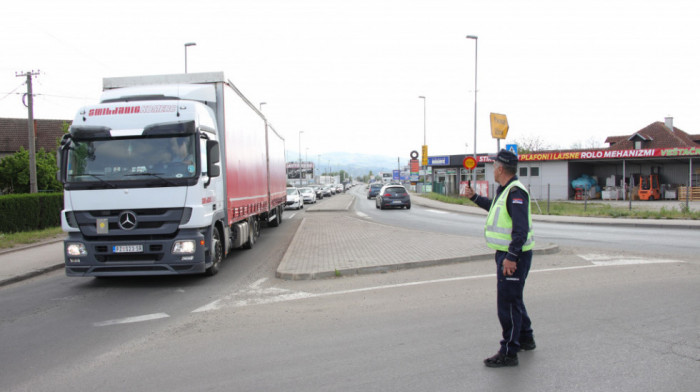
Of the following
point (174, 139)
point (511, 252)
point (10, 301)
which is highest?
point (174, 139)

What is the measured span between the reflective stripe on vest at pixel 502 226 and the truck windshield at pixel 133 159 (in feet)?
16.6

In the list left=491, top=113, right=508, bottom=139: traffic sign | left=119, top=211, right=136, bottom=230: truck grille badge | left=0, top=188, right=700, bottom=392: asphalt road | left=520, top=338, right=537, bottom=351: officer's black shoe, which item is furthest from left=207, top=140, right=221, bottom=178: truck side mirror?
left=491, top=113, right=508, bottom=139: traffic sign

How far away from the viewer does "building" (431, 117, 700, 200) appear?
116ft

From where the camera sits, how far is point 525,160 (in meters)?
42.2

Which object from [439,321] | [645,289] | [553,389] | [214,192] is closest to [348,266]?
[214,192]

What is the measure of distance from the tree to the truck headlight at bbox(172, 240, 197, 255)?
2638cm

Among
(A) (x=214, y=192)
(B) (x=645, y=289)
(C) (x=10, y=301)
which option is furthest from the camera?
(A) (x=214, y=192)

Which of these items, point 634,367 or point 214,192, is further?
point 214,192

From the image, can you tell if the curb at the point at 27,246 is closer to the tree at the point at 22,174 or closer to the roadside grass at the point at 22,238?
the roadside grass at the point at 22,238

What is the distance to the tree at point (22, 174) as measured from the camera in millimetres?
28562

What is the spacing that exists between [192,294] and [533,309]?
5.02m

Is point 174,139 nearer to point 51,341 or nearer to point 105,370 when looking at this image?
point 51,341

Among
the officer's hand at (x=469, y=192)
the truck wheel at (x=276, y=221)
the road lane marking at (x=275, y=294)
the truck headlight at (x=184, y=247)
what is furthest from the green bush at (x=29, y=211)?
the officer's hand at (x=469, y=192)

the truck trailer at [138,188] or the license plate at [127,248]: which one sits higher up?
the truck trailer at [138,188]
